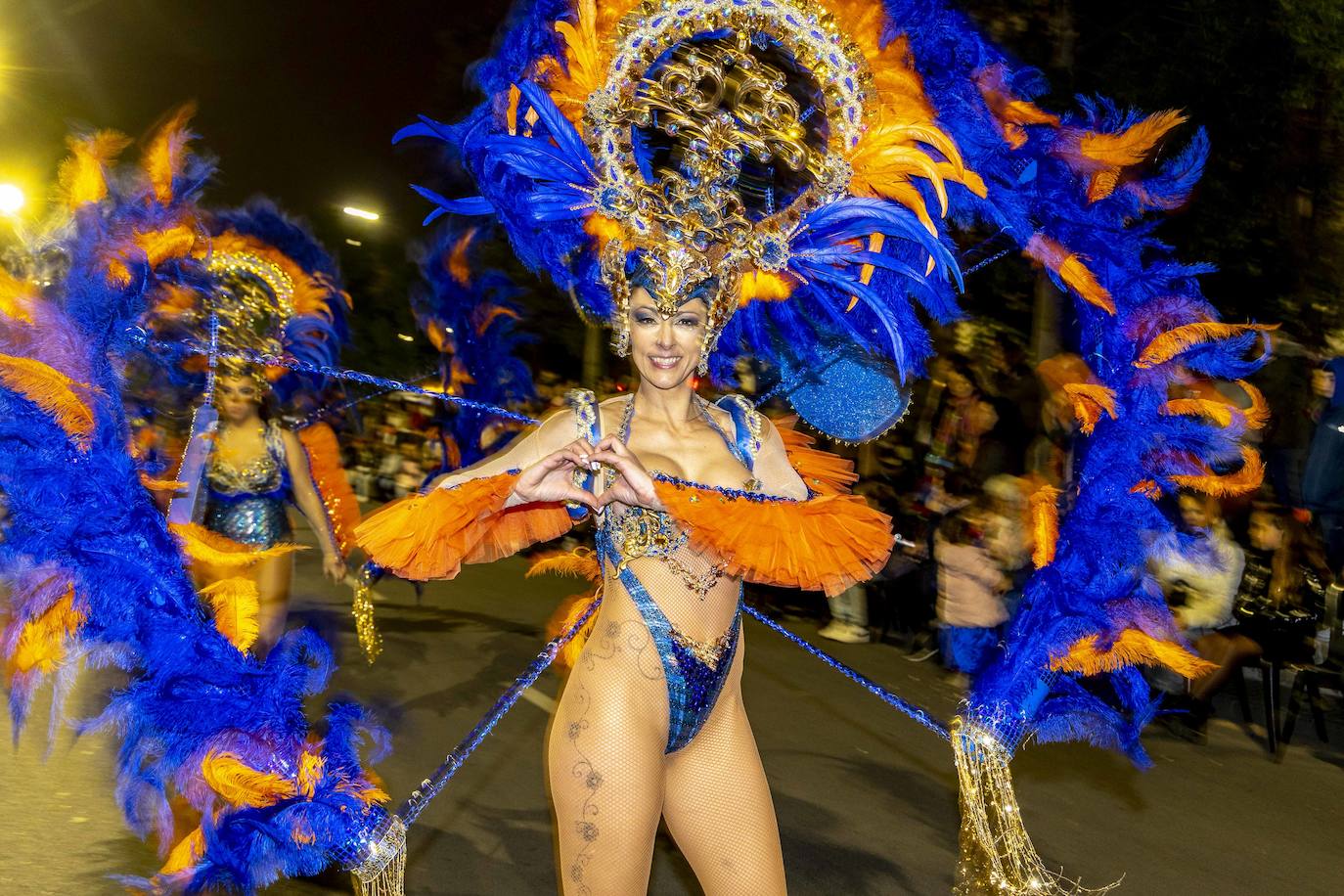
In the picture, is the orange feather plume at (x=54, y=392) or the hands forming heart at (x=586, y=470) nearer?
the hands forming heart at (x=586, y=470)

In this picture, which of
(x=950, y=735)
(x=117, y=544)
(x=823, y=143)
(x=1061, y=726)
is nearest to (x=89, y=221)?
(x=117, y=544)

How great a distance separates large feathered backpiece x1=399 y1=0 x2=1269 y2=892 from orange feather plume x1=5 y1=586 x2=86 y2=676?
1507mm

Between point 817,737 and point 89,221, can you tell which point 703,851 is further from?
point 817,737

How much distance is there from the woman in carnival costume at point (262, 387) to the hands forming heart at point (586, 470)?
7.99 feet

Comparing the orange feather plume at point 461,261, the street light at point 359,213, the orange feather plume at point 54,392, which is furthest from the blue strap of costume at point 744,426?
the street light at point 359,213

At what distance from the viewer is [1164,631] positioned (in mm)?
3486

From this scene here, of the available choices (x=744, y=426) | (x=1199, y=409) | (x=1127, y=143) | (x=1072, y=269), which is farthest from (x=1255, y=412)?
(x=744, y=426)

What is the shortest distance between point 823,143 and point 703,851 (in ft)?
5.99

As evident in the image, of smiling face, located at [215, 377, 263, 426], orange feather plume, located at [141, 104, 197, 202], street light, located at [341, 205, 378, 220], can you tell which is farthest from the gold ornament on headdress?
street light, located at [341, 205, 378, 220]

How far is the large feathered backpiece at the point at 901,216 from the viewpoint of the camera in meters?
3.23

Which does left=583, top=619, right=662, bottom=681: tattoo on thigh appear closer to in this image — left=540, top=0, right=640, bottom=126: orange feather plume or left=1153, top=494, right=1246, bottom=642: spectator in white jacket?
left=540, top=0, right=640, bottom=126: orange feather plume

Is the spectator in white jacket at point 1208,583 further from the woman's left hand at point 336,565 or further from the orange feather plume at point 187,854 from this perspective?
the orange feather plume at point 187,854

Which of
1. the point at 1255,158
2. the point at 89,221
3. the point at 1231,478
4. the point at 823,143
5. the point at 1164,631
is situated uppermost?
the point at 1255,158

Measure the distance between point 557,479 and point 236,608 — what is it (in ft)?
4.06
